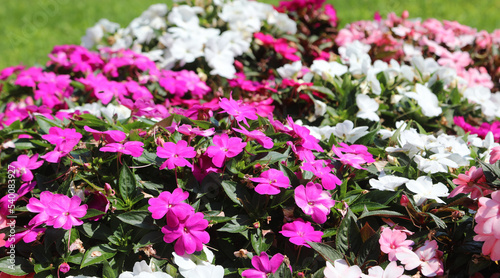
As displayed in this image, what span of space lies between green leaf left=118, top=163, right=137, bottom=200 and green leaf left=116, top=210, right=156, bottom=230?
8 centimetres

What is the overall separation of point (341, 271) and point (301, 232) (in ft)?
0.57

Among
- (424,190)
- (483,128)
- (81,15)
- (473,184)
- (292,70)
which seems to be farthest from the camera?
(81,15)

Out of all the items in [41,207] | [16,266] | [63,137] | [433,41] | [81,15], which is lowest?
[81,15]

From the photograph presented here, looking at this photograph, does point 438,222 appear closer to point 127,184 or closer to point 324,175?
point 324,175

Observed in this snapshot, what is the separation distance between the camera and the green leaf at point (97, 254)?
133 centimetres

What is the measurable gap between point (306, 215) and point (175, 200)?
1.40 ft

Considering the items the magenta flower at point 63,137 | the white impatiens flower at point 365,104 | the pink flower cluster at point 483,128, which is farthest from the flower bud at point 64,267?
the pink flower cluster at point 483,128

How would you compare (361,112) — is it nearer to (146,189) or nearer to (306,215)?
(306,215)

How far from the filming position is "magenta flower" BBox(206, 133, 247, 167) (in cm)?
140

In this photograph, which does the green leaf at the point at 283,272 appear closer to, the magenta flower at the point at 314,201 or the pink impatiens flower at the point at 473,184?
the magenta flower at the point at 314,201

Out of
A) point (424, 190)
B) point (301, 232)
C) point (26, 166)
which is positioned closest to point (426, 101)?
point (424, 190)

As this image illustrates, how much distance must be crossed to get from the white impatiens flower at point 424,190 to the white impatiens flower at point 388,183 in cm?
3

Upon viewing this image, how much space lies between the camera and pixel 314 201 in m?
1.38

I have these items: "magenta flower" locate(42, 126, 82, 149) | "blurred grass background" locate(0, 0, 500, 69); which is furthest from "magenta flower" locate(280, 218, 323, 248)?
"blurred grass background" locate(0, 0, 500, 69)
